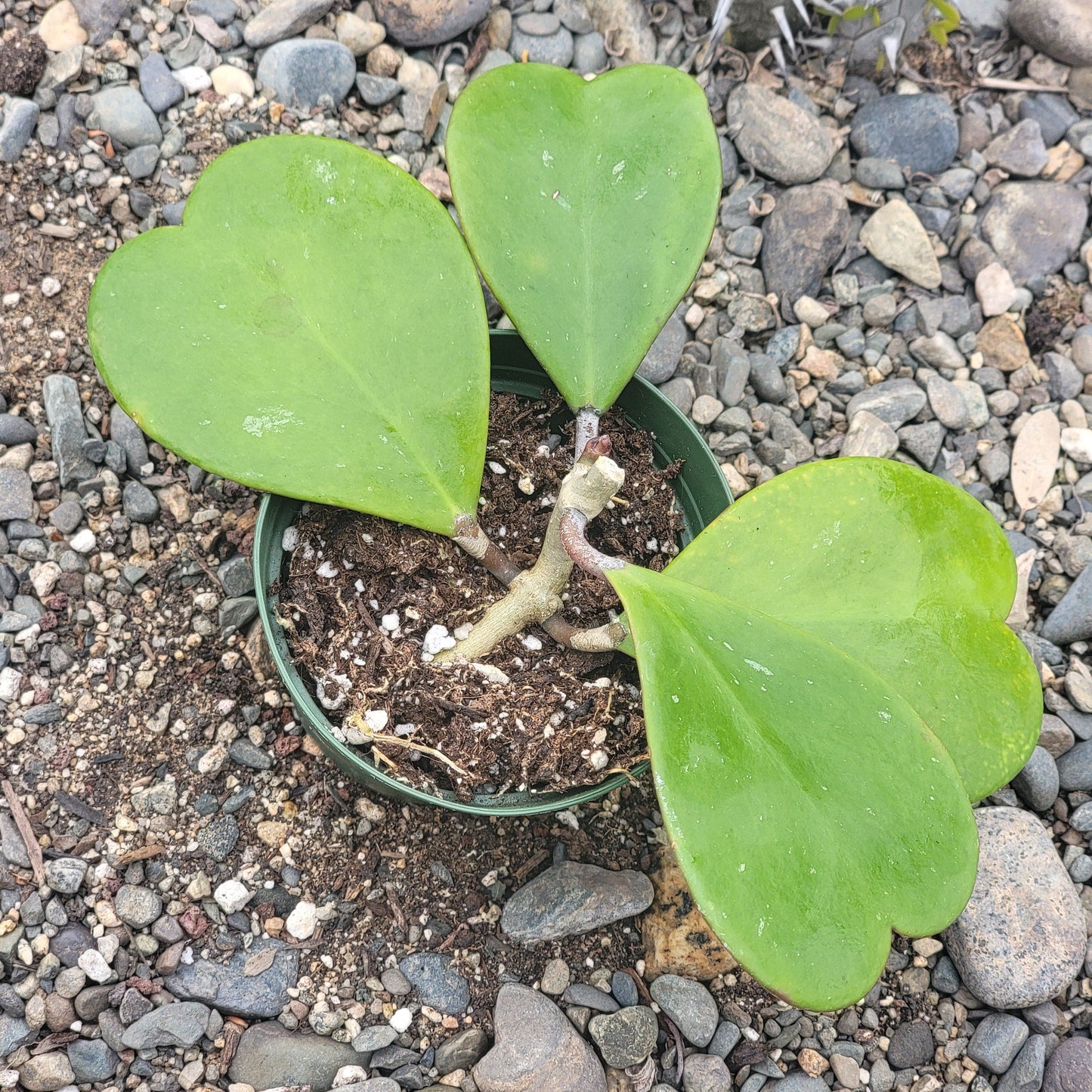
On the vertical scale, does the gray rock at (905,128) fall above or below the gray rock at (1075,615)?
above

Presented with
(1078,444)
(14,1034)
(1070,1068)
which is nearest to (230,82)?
(14,1034)

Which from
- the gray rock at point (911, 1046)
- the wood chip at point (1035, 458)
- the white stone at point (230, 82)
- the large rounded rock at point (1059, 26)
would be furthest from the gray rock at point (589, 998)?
the large rounded rock at point (1059, 26)

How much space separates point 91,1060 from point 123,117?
1150 millimetres

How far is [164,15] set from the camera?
1314mm

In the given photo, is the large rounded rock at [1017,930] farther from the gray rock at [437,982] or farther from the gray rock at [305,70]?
the gray rock at [305,70]

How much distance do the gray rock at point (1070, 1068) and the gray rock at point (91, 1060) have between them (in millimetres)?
1084

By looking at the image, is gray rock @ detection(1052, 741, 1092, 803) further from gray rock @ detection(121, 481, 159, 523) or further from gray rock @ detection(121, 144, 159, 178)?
gray rock @ detection(121, 144, 159, 178)

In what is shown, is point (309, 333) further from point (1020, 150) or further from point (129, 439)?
point (1020, 150)

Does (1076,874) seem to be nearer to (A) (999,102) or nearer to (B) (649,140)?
(B) (649,140)

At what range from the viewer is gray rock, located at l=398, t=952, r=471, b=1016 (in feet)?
3.60

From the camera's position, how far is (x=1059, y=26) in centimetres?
148

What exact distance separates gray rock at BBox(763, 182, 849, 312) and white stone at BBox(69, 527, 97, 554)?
3.25 feet

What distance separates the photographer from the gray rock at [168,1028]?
3.40 feet

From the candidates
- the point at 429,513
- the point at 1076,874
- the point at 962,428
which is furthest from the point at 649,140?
the point at 1076,874
